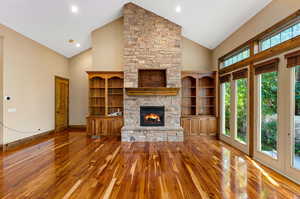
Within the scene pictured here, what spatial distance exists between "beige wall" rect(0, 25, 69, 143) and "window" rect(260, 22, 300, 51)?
6921 millimetres

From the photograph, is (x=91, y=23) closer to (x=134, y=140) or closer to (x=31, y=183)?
(x=134, y=140)

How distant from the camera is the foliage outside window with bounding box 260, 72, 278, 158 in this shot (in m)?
3.42

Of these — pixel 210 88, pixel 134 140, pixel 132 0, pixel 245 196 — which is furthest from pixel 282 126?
pixel 132 0

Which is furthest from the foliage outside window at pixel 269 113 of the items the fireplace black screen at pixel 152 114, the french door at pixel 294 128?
the fireplace black screen at pixel 152 114

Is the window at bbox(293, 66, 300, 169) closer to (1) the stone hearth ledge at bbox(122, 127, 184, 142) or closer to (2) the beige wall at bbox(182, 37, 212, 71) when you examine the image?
(1) the stone hearth ledge at bbox(122, 127, 184, 142)

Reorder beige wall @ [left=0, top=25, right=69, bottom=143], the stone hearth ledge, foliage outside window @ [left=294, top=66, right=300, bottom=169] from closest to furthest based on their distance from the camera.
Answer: foliage outside window @ [left=294, top=66, right=300, bottom=169] < beige wall @ [left=0, top=25, right=69, bottom=143] < the stone hearth ledge

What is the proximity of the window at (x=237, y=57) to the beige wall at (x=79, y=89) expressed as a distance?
6.06 metres

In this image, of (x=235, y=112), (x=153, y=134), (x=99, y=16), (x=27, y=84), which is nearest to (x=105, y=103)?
(x=153, y=134)

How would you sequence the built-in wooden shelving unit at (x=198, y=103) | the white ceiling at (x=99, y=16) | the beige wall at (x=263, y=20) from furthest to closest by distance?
the built-in wooden shelving unit at (x=198, y=103) < the white ceiling at (x=99, y=16) < the beige wall at (x=263, y=20)

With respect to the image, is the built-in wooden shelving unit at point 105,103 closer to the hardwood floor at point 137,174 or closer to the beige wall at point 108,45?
the beige wall at point 108,45

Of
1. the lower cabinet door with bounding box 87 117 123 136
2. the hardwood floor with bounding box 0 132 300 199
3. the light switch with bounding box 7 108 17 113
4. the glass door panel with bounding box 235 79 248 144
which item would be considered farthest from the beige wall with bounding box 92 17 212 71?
the glass door panel with bounding box 235 79 248 144

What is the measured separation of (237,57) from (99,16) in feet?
16.4

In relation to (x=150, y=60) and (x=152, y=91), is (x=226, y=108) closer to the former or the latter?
(x=152, y=91)

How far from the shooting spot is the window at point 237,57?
14.8ft
